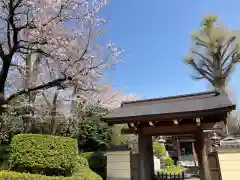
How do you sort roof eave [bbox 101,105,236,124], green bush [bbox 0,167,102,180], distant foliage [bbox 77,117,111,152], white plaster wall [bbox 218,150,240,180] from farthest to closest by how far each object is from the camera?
1. distant foliage [bbox 77,117,111,152]
2. white plaster wall [bbox 218,150,240,180]
3. roof eave [bbox 101,105,236,124]
4. green bush [bbox 0,167,102,180]

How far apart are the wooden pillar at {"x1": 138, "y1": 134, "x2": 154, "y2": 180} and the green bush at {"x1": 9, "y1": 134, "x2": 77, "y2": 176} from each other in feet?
7.61

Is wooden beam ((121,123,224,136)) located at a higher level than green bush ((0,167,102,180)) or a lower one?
higher

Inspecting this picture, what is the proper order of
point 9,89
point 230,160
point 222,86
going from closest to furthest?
point 230,160 < point 9,89 < point 222,86

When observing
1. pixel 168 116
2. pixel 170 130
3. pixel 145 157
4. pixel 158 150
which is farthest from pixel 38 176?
pixel 158 150

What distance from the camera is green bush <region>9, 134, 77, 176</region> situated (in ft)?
20.6

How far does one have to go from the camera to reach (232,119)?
24.0 metres

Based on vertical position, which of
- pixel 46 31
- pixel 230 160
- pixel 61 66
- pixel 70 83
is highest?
pixel 46 31

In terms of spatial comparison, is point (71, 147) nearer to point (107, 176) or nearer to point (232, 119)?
point (107, 176)

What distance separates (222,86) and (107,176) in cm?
1251

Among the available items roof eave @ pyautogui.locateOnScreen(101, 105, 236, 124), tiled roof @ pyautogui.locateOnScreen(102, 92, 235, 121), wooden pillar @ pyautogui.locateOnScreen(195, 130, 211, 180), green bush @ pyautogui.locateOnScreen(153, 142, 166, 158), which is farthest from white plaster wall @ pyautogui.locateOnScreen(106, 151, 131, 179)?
green bush @ pyautogui.locateOnScreen(153, 142, 166, 158)

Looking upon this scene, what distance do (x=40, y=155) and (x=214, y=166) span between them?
5197 millimetres

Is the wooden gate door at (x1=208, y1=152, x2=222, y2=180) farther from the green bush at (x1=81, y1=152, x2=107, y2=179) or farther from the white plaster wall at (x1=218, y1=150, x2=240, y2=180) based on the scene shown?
the green bush at (x1=81, y1=152, x2=107, y2=179)

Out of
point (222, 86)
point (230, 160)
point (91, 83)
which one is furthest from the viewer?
point (222, 86)

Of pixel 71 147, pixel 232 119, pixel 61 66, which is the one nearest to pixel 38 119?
pixel 61 66
